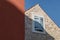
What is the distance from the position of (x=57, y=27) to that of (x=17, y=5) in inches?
454

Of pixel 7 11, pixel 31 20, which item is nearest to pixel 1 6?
pixel 7 11

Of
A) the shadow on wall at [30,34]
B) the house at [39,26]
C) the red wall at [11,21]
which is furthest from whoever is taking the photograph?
the house at [39,26]

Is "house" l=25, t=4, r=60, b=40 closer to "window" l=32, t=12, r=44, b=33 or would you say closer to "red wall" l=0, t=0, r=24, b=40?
"window" l=32, t=12, r=44, b=33

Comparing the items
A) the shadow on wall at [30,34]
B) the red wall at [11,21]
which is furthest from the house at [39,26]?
the red wall at [11,21]

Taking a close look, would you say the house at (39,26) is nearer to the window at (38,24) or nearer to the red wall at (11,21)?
the window at (38,24)

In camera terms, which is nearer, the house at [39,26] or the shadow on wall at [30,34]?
the shadow on wall at [30,34]

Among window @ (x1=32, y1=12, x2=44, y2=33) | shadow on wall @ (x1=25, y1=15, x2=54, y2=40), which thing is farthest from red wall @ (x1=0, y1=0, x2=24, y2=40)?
window @ (x1=32, y1=12, x2=44, y2=33)

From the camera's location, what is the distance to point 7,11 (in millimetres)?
5984

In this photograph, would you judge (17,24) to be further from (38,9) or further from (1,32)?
(38,9)

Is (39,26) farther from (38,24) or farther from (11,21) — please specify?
(11,21)

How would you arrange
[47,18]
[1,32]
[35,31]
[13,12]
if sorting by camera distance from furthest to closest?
[47,18] → [35,31] → [13,12] → [1,32]

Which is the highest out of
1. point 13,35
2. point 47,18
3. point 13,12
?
point 47,18

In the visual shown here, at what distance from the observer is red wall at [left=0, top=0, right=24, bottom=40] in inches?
226

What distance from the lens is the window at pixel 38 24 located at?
1625 centimetres
